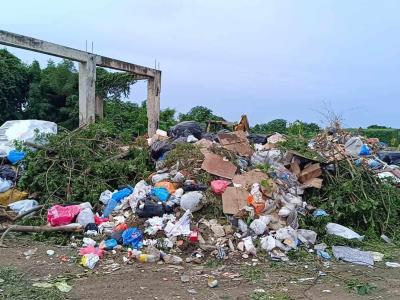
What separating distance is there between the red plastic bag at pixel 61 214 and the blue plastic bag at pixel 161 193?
3.38 feet

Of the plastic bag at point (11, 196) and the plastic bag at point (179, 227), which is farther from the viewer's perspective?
the plastic bag at point (11, 196)

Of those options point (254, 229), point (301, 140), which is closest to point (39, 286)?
point (254, 229)

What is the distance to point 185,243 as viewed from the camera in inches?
195

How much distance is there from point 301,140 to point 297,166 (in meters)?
0.89

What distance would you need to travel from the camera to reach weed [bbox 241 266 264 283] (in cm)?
421

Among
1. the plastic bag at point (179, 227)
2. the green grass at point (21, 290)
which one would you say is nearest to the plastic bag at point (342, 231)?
the plastic bag at point (179, 227)

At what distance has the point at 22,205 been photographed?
639 cm

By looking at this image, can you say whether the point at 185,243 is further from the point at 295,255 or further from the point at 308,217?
the point at 308,217

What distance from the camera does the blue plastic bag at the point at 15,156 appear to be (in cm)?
740

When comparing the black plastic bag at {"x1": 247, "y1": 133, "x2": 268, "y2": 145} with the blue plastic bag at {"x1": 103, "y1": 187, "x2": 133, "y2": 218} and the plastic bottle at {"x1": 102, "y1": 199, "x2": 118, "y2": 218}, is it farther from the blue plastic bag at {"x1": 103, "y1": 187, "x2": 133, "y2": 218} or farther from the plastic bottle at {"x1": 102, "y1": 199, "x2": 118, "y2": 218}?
the plastic bottle at {"x1": 102, "y1": 199, "x2": 118, "y2": 218}

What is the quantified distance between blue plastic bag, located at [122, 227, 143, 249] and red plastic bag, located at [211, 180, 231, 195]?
123 cm

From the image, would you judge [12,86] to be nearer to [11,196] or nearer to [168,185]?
[11,196]

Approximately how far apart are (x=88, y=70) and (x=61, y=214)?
5.80 meters

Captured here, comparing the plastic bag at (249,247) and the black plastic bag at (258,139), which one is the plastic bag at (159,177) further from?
the black plastic bag at (258,139)
